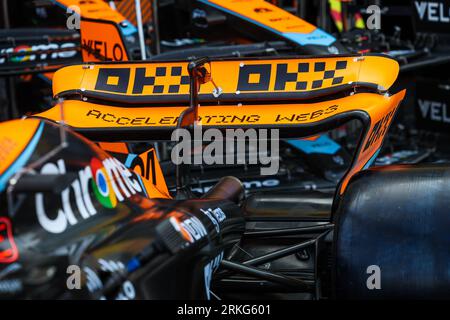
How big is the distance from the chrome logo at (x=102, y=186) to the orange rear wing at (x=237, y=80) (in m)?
1.33

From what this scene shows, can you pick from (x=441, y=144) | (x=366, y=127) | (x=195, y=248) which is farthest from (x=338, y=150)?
(x=195, y=248)

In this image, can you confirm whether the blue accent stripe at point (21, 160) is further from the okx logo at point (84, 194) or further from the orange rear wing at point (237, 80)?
the orange rear wing at point (237, 80)

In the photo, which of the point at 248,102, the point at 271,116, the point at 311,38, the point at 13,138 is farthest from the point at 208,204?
the point at 311,38

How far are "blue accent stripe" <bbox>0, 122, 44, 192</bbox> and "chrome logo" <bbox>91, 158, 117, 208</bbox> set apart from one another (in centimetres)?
17

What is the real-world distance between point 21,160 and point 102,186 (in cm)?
28

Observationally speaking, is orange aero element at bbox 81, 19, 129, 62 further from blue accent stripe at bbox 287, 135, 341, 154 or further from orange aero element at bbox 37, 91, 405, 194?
orange aero element at bbox 37, 91, 405, 194

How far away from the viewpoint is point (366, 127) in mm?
3512

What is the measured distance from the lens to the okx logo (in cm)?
223

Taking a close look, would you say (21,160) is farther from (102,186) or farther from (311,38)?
(311,38)

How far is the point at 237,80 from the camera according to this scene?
12.6ft

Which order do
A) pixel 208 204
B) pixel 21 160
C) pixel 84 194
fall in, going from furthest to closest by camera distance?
pixel 208 204, pixel 84 194, pixel 21 160

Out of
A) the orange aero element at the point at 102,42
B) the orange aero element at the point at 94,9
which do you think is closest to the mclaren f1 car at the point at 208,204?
the orange aero element at the point at 102,42

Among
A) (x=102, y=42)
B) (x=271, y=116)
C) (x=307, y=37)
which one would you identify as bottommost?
(x=307, y=37)

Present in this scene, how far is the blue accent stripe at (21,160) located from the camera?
2174mm
